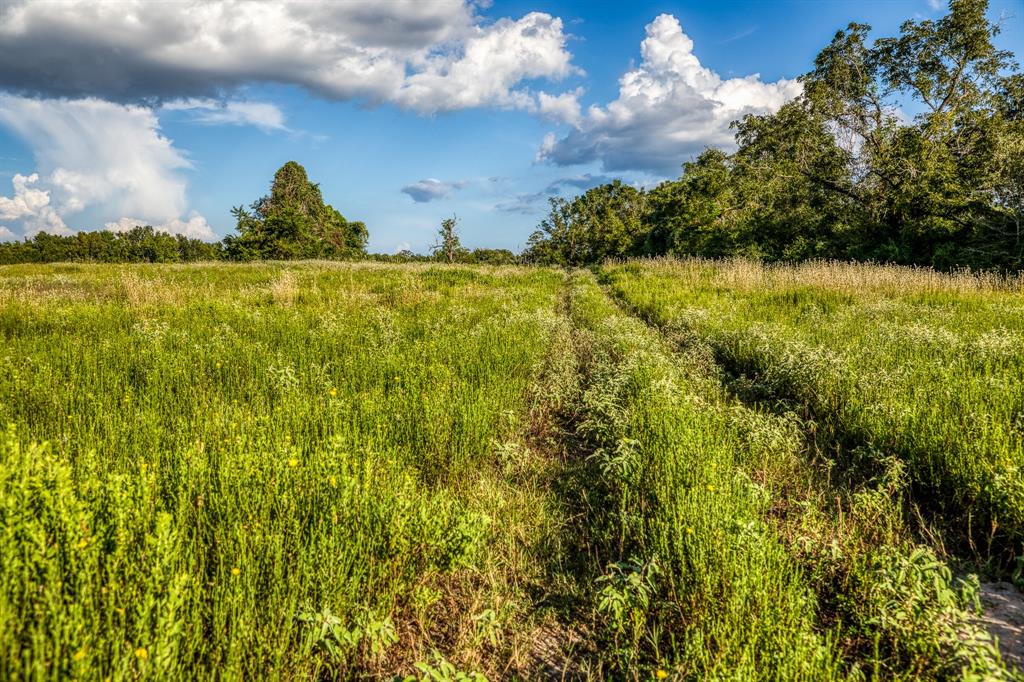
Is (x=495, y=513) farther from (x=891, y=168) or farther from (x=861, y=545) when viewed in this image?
(x=891, y=168)

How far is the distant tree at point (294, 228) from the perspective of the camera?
50875 millimetres

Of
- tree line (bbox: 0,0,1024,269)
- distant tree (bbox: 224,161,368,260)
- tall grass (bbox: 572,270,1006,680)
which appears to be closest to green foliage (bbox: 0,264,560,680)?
tall grass (bbox: 572,270,1006,680)

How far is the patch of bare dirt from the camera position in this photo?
2439mm

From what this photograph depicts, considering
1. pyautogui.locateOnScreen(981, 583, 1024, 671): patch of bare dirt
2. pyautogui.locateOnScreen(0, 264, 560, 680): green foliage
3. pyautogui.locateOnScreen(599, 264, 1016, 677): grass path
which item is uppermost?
pyautogui.locateOnScreen(0, 264, 560, 680): green foliage

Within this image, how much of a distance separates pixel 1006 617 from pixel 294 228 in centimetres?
5718

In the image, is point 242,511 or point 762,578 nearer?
point 762,578

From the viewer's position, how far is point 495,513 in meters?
3.58

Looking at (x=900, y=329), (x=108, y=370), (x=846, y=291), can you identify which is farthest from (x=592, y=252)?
(x=108, y=370)

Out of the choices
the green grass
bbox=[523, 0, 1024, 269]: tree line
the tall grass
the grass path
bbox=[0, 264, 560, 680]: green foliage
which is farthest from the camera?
bbox=[523, 0, 1024, 269]: tree line

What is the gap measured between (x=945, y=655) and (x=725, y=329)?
796cm

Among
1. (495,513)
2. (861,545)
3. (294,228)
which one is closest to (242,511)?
(495,513)

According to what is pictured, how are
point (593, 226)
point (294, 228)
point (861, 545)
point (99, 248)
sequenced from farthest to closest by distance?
point (99, 248), point (593, 226), point (294, 228), point (861, 545)

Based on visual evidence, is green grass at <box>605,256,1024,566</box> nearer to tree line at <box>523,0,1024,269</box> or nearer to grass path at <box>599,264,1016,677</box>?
grass path at <box>599,264,1016,677</box>

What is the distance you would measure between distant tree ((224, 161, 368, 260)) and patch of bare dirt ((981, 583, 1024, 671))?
182ft
